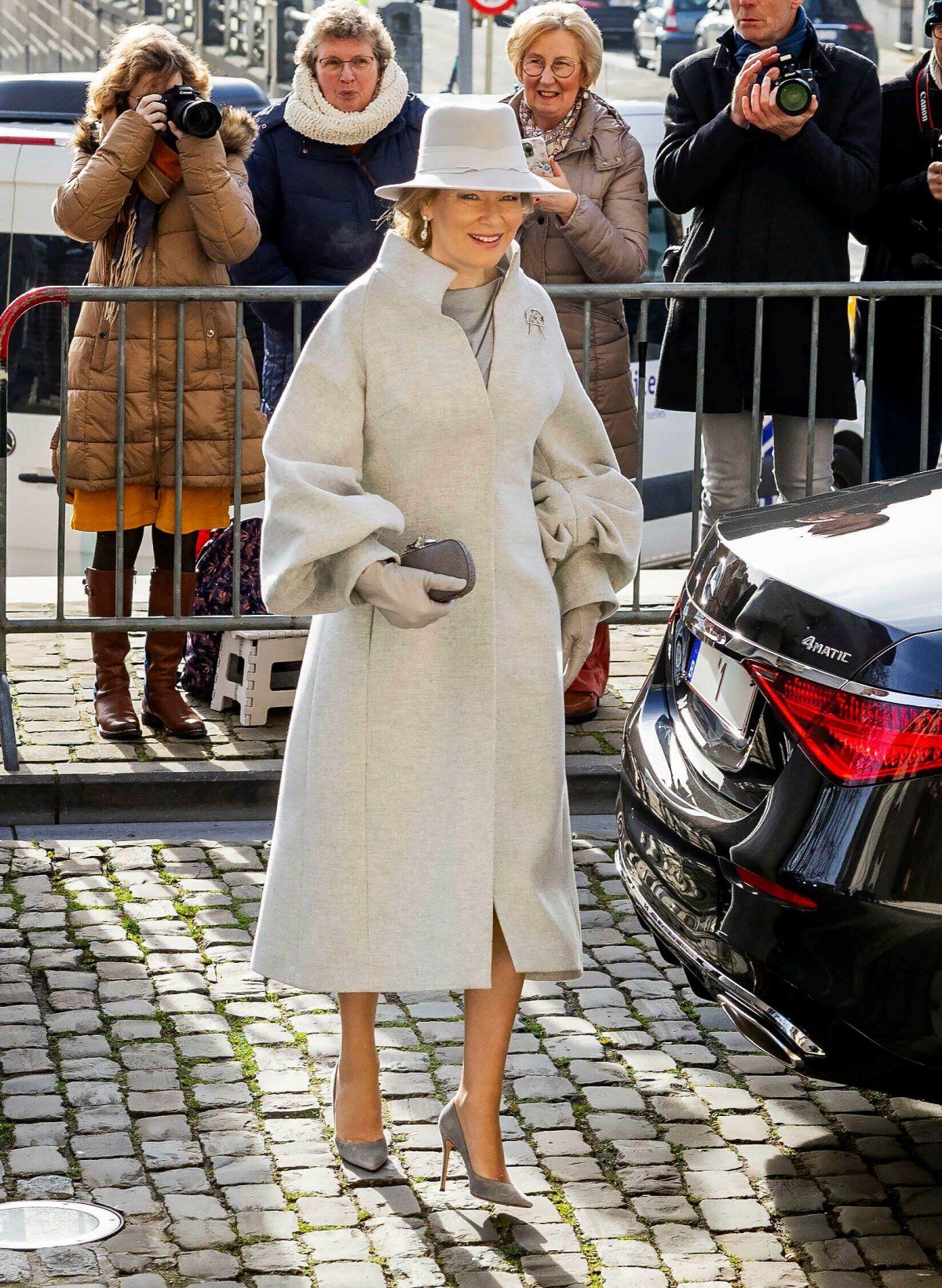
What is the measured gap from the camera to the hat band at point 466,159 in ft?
11.7

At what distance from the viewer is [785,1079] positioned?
4.32m

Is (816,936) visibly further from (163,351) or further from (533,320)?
(163,351)

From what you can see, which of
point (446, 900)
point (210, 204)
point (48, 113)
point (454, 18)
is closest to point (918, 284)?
point (210, 204)

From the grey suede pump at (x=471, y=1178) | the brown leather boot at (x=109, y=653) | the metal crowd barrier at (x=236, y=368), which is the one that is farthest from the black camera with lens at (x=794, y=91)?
Answer: the grey suede pump at (x=471, y=1178)

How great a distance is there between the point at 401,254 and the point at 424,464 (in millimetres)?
378

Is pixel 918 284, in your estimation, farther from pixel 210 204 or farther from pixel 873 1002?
pixel 873 1002

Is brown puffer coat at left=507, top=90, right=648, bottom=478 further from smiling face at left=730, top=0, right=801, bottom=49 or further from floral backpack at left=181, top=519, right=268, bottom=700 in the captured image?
floral backpack at left=181, top=519, right=268, bottom=700

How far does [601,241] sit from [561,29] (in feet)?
2.22

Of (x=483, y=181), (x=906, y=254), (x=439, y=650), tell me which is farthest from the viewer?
(x=906, y=254)

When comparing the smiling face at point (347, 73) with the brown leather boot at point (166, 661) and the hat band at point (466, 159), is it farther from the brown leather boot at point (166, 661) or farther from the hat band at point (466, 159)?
the hat band at point (466, 159)

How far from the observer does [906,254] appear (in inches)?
269

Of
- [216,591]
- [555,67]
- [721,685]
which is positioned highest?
[555,67]

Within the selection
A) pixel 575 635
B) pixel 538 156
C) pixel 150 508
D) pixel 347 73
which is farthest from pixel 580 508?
pixel 347 73

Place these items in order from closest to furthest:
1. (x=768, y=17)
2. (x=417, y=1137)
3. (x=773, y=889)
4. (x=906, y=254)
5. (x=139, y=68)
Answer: (x=773, y=889) < (x=417, y=1137) < (x=139, y=68) < (x=768, y=17) < (x=906, y=254)
